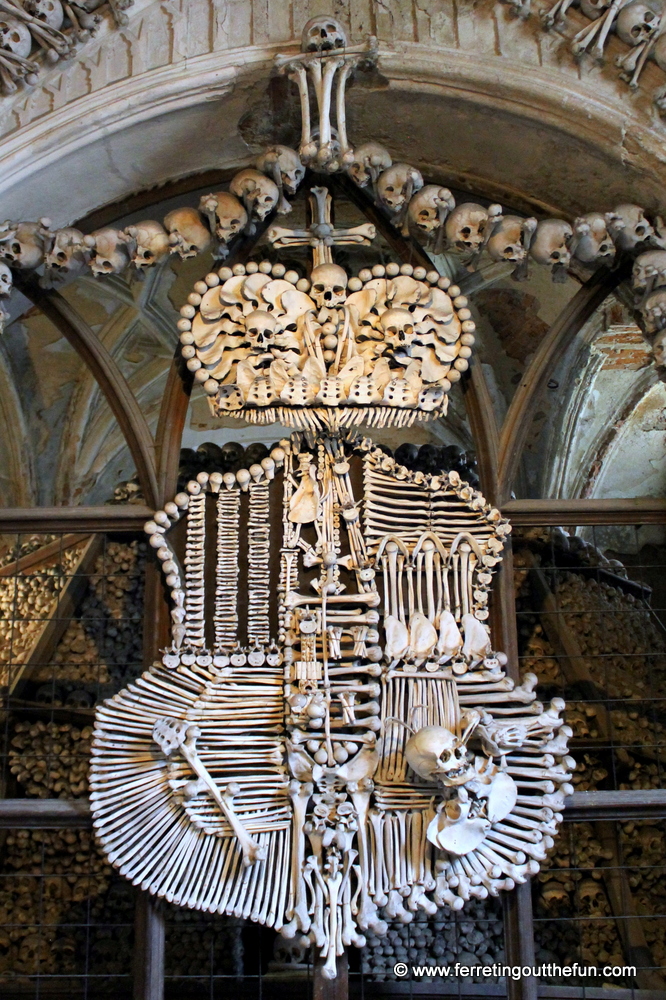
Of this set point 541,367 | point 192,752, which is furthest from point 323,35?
point 192,752

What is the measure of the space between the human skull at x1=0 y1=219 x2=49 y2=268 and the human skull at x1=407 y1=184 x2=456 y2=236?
3.44 feet

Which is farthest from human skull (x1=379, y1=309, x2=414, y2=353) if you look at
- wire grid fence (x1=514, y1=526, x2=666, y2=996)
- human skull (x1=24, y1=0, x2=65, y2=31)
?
human skull (x1=24, y1=0, x2=65, y2=31)

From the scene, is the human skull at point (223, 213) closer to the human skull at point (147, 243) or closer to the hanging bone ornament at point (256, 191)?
the hanging bone ornament at point (256, 191)

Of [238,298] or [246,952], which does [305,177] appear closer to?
[238,298]

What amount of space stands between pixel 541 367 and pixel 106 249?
1.29m

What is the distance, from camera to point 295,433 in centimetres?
327

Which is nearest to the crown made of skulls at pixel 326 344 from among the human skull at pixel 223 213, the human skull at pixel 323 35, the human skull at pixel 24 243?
the human skull at pixel 223 213

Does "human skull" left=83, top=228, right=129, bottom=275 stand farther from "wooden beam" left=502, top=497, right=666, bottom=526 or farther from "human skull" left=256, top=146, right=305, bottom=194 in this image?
"wooden beam" left=502, top=497, right=666, bottom=526

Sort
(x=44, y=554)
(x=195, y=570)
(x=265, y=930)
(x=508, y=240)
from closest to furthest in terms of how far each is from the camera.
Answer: (x=195, y=570)
(x=508, y=240)
(x=265, y=930)
(x=44, y=554)

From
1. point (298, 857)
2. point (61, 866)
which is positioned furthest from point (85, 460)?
point (298, 857)

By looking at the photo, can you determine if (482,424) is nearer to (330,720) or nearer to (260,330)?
(260,330)

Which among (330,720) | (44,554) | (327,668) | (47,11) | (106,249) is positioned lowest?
(330,720)

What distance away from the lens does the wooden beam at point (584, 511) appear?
3.31 metres

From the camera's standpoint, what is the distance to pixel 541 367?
3.37 meters
